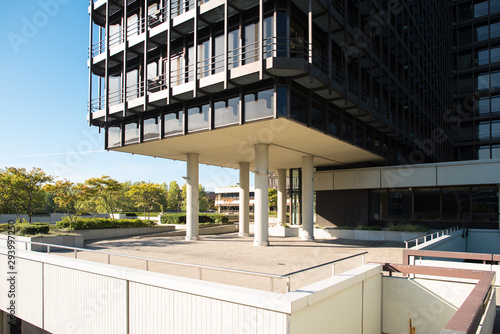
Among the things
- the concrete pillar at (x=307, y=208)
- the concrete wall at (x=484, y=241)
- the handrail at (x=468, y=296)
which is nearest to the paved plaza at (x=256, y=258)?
the handrail at (x=468, y=296)

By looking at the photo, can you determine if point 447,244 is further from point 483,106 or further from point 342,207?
point 483,106

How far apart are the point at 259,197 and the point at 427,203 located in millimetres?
14062

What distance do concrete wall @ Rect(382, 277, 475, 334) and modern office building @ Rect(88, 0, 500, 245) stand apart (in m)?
8.60

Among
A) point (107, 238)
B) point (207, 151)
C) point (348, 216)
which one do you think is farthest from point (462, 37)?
point (107, 238)

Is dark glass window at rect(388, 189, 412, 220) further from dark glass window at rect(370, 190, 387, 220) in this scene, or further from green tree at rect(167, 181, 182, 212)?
green tree at rect(167, 181, 182, 212)

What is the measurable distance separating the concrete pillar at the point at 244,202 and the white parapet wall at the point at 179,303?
1556 cm

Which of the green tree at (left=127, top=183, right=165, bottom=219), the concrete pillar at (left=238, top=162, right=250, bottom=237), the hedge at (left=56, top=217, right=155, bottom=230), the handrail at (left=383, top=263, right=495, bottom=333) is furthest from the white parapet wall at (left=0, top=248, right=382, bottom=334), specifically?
the green tree at (left=127, top=183, right=165, bottom=219)

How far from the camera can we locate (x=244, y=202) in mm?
26828

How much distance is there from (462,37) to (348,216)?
36.2 metres

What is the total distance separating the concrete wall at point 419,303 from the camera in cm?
909

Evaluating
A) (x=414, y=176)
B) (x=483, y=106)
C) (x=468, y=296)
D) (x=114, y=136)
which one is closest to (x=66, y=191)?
(x=114, y=136)

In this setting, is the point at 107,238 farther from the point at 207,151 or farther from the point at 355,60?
the point at 355,60

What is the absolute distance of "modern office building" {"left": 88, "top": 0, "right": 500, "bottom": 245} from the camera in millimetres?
16453

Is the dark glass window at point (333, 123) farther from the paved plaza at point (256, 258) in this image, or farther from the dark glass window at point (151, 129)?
the dark glass window at point (151, 129)
